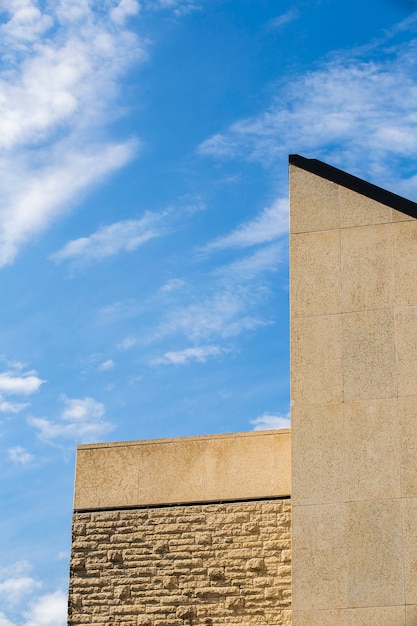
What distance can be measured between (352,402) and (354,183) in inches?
127

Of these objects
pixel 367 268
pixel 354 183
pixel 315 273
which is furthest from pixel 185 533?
pixel 354 183

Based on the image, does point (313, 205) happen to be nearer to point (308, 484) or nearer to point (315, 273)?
point (315, 273)

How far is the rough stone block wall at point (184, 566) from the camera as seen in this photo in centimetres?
1617

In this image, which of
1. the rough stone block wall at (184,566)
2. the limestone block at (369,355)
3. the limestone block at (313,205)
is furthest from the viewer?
the limestone block at (313,205)

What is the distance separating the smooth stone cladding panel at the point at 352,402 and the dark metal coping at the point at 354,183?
2 cm

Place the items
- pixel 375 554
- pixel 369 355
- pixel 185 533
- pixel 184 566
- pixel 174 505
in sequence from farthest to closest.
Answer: pixel 174 505, pixel 185 533, pixel 184 566, pixel 369 355, pixel 375 554

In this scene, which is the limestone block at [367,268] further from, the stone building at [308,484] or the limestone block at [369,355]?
the limestone block at [369,355]

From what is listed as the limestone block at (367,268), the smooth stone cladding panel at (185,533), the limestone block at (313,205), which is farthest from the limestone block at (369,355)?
the smooth stone cladding panel at (185,533)

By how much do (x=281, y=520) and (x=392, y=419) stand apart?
2395mm

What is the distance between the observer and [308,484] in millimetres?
15234

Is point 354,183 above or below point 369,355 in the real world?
above

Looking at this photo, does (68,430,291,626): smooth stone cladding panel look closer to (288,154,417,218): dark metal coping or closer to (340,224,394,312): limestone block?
(340,224,394,312): limestone block

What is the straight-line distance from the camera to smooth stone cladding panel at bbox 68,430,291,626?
16.3 m

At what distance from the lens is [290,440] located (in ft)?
54.5
